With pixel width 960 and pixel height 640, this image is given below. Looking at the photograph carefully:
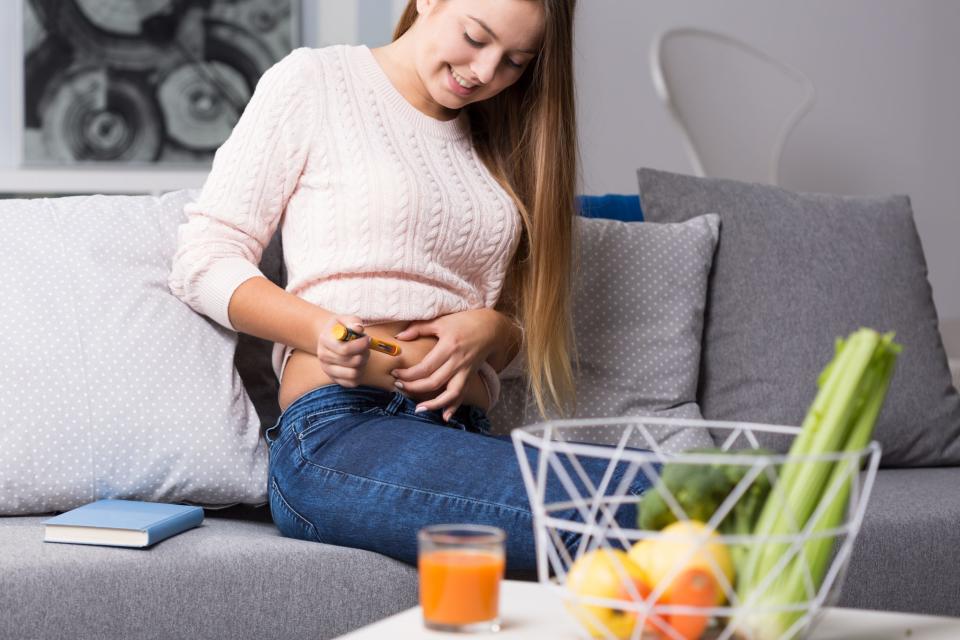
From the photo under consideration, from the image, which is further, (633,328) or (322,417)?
(633,328)

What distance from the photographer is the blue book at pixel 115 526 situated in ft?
4.28

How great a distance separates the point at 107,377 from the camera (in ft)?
5.00

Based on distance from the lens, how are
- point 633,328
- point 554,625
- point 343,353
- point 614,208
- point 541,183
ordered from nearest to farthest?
→ point 554,625
point 343,353
point 541,183
point 633,328
point 614,208

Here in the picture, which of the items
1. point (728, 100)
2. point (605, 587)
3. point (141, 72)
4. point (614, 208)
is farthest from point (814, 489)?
point (141, 72)

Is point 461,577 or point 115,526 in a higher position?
point 461,577

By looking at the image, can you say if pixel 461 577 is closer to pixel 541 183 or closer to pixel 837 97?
pixel 541 183

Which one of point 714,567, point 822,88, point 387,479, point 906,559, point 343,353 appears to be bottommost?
point 906,559

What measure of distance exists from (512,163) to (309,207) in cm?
35

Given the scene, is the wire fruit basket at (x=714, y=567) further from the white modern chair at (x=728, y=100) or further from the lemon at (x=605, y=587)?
the white modern chair at (x=728, y=100)

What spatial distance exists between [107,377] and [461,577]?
0.91 meters

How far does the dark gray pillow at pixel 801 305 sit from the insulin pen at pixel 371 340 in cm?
77

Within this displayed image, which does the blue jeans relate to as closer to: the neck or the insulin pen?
the insulin pen

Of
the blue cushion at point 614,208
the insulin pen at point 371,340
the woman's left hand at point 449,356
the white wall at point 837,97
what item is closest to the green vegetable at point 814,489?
the insulin pen at point 371,340

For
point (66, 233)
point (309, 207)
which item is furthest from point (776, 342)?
point (66, 233)
